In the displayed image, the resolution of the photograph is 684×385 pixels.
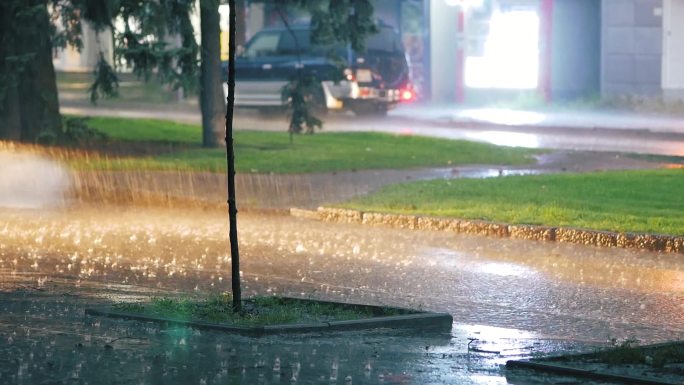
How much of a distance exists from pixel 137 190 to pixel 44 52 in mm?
6418

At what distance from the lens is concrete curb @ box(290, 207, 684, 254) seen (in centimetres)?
1410

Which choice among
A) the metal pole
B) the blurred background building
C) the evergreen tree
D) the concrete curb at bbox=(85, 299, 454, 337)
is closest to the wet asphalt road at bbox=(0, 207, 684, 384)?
the concrete curb at bbox=(85, 299, 454, 337)

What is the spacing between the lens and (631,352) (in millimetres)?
8453

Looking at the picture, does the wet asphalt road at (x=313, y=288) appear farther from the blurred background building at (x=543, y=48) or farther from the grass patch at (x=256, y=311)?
the blurred background building at (x=543, y=48)

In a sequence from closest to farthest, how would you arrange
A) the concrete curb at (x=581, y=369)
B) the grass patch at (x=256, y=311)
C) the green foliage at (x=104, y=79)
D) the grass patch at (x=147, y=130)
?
the concrete curb at (x=581, y=369) < the grass patch at (x=256, y=311) < the green foliage at (x=104, y=79) < the grass patch at (x=147, y=130)

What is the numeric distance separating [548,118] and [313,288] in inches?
901

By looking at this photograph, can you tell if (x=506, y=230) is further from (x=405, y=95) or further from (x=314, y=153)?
(x=405, y=95)

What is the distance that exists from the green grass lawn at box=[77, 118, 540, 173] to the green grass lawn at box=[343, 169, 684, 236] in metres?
Answer: 2.99

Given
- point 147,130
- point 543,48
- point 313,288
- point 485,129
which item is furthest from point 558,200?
point 543,48

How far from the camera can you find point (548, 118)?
34000mm

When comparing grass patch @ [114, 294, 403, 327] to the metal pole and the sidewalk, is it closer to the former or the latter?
the metal pole

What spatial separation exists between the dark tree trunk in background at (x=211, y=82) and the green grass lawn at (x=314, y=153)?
406 mm

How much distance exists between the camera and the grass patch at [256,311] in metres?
9.74

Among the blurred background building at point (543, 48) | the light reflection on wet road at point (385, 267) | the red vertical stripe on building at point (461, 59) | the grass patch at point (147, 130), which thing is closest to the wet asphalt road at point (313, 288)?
the light reflection on wet road at point (385, 267)
